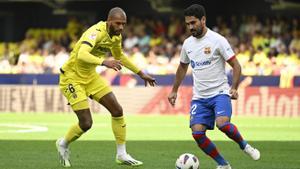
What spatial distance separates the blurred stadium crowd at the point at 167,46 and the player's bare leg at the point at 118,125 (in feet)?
49.7

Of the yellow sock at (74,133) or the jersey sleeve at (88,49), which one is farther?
the yellow sock at (74,133)

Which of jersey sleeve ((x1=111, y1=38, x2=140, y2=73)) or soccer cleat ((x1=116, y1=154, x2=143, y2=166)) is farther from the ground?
jersey sleeve ((x1=111, y1=38, x2=140, y2=73))

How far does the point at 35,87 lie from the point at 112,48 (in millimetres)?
16003

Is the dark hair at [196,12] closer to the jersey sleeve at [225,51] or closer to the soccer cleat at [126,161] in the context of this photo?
the jersey sleeve at [225,51]

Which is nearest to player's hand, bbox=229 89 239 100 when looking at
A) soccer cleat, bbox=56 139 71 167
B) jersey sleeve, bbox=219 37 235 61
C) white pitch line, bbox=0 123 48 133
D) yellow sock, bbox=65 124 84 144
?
jersey sleeve, bbox=219 37 235 61

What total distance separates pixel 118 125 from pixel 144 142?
14.9 ft

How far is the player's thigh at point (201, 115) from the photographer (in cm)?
1109

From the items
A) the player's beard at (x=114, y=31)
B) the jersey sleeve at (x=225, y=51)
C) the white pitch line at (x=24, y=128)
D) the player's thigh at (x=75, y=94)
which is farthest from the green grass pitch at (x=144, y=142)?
the player's beard at (x=114, y=31)

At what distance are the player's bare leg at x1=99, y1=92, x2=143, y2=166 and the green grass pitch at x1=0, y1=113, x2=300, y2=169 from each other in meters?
0.16

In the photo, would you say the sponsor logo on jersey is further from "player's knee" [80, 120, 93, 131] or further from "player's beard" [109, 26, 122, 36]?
"player's knee" [80, 120, 93, 131]

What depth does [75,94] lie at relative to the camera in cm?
1234

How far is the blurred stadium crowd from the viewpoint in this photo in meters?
28.8

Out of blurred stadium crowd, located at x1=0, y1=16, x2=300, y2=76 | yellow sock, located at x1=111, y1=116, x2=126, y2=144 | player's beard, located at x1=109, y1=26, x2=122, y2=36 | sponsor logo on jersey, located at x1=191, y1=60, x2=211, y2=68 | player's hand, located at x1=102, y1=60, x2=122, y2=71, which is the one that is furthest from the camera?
blurred stadium crowd, located at x1=0, y1=16, x2=300, y2=76

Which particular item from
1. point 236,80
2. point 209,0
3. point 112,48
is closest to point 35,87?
point 209,0
